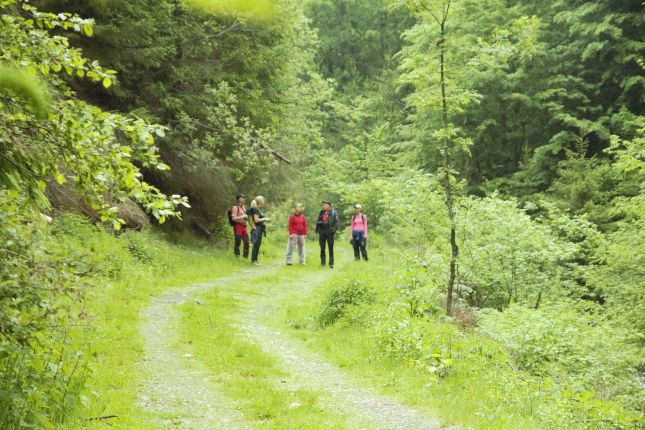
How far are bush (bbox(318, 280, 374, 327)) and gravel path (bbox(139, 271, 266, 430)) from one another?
108 inches

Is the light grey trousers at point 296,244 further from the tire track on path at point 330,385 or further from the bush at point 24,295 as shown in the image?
the bush at point 24,295

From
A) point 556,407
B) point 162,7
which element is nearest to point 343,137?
point 162,7

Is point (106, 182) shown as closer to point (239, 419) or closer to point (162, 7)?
point (239, 419)

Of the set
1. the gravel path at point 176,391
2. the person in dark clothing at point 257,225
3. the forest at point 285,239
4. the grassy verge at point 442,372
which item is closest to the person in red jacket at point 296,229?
the person in dark clothing at point 257,225

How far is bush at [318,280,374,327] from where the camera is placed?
36.1 ft

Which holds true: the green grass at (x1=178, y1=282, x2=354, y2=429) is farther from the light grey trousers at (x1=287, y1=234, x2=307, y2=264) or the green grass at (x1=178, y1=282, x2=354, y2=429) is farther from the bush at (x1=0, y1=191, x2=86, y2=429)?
the light grey trousers at (x1=287, y1=234, x2=307, y2=264)

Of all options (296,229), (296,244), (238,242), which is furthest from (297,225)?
(238,242)

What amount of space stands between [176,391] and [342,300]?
462cm

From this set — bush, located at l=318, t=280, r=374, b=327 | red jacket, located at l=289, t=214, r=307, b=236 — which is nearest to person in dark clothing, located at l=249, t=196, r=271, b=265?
red jacket, located at l=289, t=214, r=307, b=236

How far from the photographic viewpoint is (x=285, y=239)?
29562mm

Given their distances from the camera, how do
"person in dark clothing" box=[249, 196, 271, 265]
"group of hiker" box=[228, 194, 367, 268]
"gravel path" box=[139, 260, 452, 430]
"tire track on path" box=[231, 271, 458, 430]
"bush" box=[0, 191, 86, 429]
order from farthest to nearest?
"person in dark clothing" box=[249, 196, 271, 265]
"group of hiker" box=[228, 194, 367, 268]
"tire track on path" box=[231, 271, 458, 430]
"gravel path" box=[139, 260, 452, 430]
"bush" box=[0, 191, 86, 429]

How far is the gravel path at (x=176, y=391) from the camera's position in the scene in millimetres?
6230

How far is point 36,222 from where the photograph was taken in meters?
4.71

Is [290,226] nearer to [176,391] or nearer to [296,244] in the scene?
[296,244]
